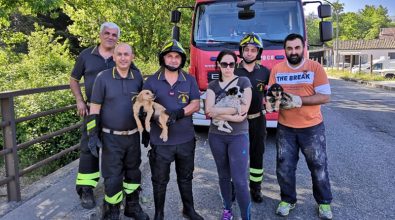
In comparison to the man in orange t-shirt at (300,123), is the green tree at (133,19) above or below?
above

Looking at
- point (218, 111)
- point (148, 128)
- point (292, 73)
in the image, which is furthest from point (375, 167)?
point (148, 128)

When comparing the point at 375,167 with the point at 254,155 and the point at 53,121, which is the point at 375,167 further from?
the point at 53,121

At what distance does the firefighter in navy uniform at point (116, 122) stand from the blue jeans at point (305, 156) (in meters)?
1.52

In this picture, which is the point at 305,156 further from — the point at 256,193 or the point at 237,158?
the point at 237,158

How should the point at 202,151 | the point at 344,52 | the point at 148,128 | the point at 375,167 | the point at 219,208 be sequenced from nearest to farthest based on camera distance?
the point at 148,128
the point at 219,208
the point at 375,167
the point at 202,151
the point at 344,52

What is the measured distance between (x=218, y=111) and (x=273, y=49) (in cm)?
347

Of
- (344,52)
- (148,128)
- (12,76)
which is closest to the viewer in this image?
(148,128)

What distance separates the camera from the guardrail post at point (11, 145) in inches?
147

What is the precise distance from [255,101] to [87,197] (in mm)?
2030

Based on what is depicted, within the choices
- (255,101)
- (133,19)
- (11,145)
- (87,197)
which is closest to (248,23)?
(255,101)

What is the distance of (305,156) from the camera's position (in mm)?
3926

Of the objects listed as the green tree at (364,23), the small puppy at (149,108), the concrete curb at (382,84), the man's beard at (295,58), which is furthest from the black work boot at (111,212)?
the green tree at (364,23)

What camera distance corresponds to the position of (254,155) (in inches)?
170

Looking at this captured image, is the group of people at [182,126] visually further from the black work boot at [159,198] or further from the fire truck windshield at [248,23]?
the fire truck windshield at [248,23]
